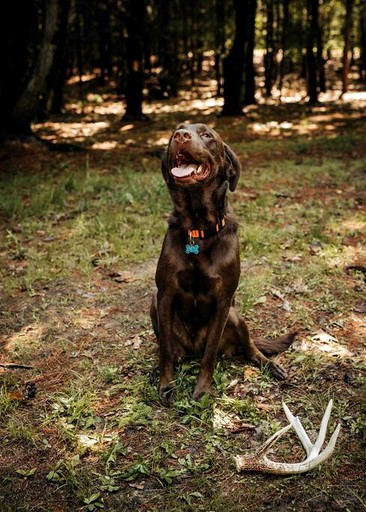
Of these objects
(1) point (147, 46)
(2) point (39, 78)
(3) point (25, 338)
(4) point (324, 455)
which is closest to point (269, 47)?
(1) point (147, 46)

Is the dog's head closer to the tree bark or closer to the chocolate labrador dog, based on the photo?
the chocolate labrador dog

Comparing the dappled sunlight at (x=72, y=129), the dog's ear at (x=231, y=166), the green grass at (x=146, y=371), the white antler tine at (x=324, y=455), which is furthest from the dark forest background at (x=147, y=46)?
the white antler tine at (x=324, y=455)

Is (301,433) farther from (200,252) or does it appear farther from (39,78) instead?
(39,78)

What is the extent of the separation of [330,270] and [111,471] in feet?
11.3

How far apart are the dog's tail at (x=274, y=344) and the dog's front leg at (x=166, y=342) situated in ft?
2.61

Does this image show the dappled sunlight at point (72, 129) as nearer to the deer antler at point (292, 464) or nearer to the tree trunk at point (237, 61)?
the tree trunk at point (237, 61)

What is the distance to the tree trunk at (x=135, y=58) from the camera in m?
15.7

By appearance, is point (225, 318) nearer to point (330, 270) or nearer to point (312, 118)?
point (330, 270)

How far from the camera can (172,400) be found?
3.35m

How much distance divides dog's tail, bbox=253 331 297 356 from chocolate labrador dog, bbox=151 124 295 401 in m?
0.55

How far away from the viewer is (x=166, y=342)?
338cm

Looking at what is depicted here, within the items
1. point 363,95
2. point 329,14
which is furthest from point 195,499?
point 329,14

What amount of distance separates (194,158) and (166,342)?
1.25 m

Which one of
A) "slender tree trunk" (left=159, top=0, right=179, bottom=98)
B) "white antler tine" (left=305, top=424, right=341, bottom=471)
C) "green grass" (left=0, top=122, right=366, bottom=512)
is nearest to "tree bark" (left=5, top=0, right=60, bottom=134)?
"green grass" (left=0, top=122, right=366, bottom=512)
